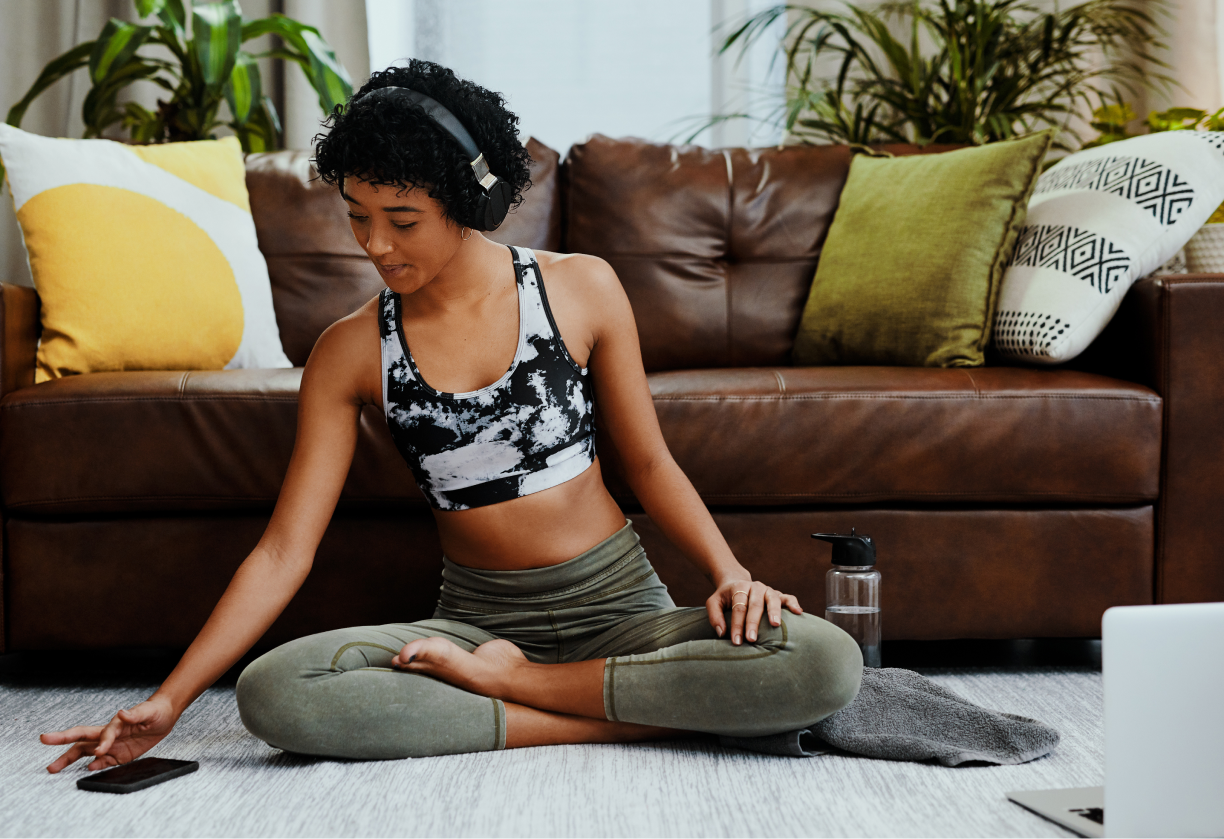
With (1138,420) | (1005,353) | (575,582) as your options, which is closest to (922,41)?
(1005,353)

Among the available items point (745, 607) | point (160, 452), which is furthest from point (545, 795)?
point (160, 452)

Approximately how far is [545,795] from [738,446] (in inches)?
24.7

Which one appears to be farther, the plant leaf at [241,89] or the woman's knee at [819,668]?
the plant leaf at [241,89]

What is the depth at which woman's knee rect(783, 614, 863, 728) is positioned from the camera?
109 centimetres

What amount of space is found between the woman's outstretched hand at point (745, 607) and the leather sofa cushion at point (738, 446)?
378 mm

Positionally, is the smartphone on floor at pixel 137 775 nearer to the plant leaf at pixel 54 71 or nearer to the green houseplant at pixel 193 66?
the green houseplant at pixel 193 66

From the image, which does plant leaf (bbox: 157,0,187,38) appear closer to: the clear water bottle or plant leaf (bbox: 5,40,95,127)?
plant leaf (bbox: 5,40,95,127)

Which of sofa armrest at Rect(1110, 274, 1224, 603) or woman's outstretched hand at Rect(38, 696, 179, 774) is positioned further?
sofa armrest at Rect(1110, 274, 1224, 603)

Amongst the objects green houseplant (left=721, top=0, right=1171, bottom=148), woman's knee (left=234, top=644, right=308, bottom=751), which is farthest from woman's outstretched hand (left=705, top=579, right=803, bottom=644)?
green houseplant (left=721, top=0, right=1171, bottom=148)

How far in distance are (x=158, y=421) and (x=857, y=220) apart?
4.06 feet

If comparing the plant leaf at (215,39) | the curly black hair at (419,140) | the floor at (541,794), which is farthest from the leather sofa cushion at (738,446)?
the plant leaf at (215,39)

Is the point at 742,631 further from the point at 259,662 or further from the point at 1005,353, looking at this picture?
the point at 1005,353

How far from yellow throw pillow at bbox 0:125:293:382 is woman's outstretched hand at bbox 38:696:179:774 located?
77 centimetres

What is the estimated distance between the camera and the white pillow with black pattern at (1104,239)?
5.32 ft
